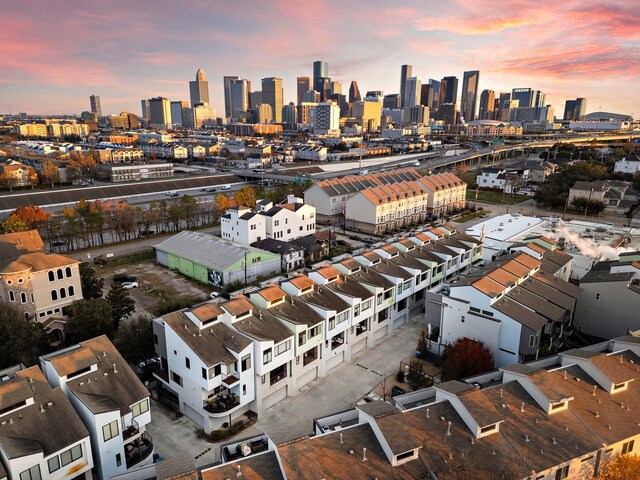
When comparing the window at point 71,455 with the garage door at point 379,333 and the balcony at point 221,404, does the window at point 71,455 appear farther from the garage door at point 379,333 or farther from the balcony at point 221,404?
the garage door at point 379,333

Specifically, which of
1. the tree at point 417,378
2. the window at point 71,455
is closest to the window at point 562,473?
the tree at point 417,378

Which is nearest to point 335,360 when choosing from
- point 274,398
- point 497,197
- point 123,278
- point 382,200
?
point 274,398

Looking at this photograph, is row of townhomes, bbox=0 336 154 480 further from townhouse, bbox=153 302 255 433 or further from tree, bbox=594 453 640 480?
tree, bbox=594 453 640 480

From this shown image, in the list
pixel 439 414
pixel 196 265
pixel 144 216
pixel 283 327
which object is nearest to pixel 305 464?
pixel 439 414

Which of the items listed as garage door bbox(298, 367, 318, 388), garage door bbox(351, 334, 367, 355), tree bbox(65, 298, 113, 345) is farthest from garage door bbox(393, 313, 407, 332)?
tree bbox(65, 298, 113, 345)

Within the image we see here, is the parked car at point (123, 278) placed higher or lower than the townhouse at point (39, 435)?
lower

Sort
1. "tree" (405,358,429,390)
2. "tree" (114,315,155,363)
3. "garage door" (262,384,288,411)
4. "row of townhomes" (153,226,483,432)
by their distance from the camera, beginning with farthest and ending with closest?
"tree" (114,315,155,363) < "tree" (405,358,429,390) < "garage door" (262,384,288,411) < "row of townhomes" (153,226,483,432)

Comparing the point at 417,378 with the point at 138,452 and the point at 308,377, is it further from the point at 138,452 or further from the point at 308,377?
the point at 138,452
